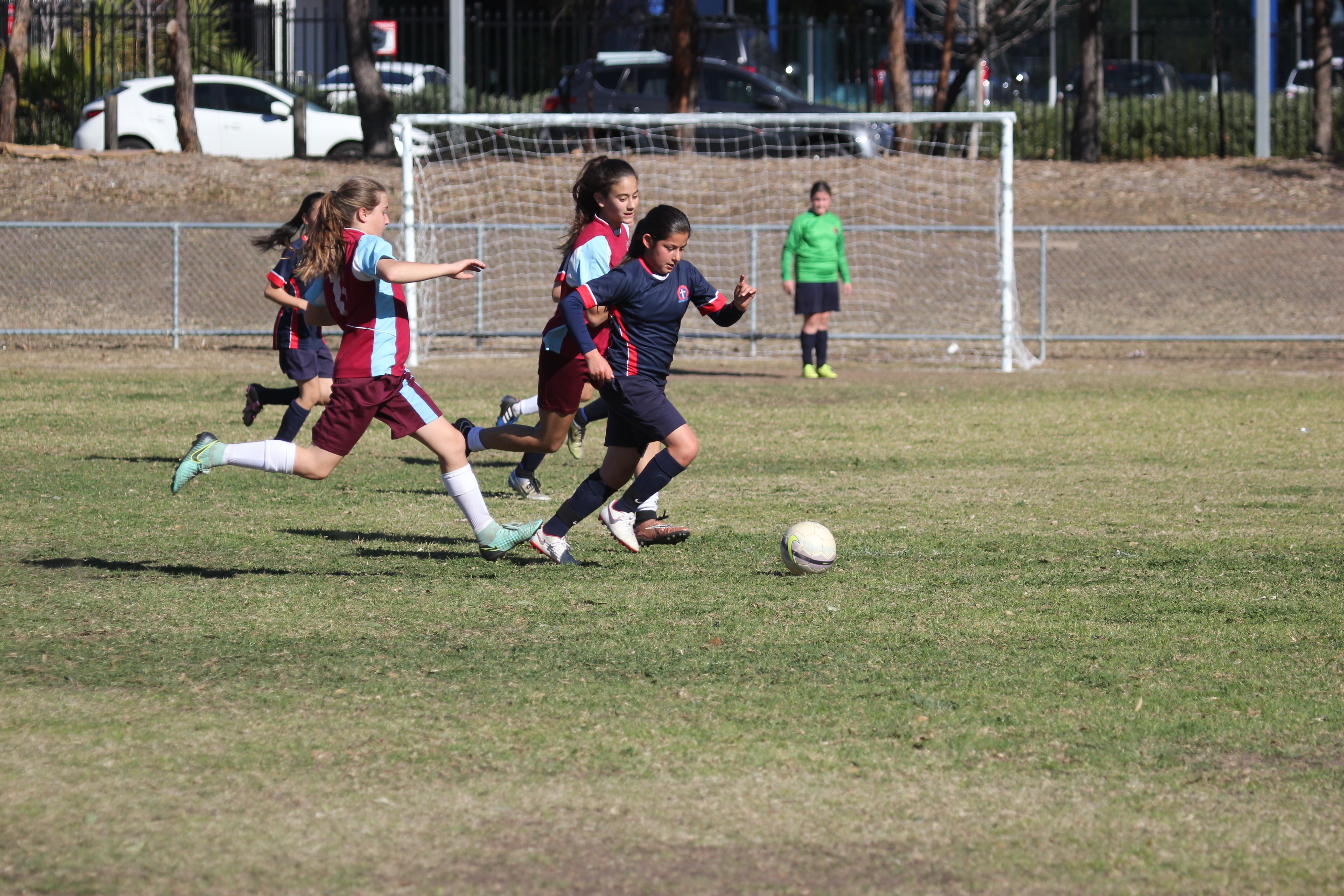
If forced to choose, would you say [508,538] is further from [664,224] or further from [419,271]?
[664,224]

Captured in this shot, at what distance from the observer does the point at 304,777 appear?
3811mm

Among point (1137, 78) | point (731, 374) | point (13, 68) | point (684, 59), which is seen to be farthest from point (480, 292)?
point (1137, 78)

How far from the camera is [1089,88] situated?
24.6 meters

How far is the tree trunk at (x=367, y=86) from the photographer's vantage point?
939 inches

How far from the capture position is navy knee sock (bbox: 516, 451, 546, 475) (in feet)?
27.3

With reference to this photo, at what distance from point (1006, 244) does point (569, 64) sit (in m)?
17.0

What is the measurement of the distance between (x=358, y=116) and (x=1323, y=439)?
1898cm

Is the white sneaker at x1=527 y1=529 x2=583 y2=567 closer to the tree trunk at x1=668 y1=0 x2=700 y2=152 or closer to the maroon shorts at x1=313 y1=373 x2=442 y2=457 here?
the maroon shorts at x1=313 y1=373 x2=442 y2=457

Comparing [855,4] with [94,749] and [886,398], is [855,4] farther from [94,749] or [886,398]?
[94,749]

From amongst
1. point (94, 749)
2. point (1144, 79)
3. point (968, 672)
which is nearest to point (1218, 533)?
point (968, 672)

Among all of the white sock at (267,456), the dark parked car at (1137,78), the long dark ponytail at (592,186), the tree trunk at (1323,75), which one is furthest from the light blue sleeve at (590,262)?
the dark parked car at (1137,78)

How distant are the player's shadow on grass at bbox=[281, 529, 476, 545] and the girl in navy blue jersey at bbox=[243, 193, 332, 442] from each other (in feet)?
5.87

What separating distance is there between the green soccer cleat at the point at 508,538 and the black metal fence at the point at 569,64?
1894 cm

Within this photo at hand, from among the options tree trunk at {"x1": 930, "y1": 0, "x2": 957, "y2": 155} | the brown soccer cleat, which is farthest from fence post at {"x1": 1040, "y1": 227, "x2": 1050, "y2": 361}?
the brown soccer cleat
